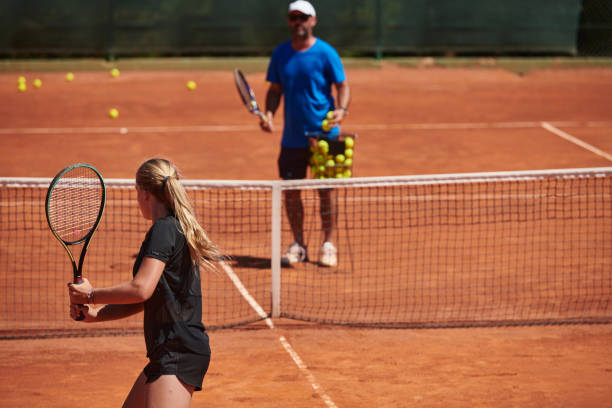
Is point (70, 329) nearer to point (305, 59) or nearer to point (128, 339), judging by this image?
point (128, 339)

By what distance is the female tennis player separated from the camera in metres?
3.75

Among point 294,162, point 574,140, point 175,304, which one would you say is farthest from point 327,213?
point 574,140

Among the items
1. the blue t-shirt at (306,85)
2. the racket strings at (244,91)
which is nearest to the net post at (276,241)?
the blue t-shirt at (306,85)

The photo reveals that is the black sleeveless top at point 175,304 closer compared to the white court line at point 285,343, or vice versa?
the black sleeveless top at point 175,304

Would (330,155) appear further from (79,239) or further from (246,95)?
(79,239)

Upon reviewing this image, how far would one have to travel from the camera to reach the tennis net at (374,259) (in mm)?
7141

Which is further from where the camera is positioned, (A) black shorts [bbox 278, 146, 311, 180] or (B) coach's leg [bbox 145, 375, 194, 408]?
(A) black shorts [bbox 278, 146, 311, 180]

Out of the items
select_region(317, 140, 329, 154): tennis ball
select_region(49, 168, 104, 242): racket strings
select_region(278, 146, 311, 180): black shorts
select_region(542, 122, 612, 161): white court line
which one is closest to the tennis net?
select_region(278, 146, 311, 180): black shorts

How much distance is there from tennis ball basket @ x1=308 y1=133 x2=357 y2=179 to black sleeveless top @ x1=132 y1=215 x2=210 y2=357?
14.0 ft

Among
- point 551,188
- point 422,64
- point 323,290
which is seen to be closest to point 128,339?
point 323,290

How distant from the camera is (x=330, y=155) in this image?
8039mm

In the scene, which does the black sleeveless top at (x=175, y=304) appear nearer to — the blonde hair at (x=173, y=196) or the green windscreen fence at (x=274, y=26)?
the blonde hair at (x=173, y=196)

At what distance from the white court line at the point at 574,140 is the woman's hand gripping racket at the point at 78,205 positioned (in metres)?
10.2

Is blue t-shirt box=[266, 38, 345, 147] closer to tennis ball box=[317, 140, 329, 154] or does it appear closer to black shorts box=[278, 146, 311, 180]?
black shorts box=[278, 146, 311, 180]
